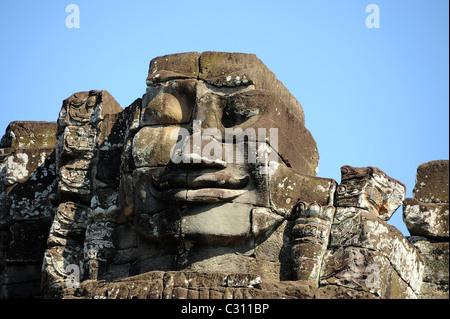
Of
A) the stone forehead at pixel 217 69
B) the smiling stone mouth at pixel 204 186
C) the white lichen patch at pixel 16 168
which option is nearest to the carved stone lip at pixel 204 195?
the smiling stone mouth at pixel 204 186

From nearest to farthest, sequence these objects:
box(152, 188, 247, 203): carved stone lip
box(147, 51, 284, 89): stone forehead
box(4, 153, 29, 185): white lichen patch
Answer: box(152, 188, 247, 203): carved stone lip → box(147, 51, 284, 89): stone forehead → box(4, 153, 29, 185): white lichen patch

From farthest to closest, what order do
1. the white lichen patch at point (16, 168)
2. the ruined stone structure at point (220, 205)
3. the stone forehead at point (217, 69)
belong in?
Answer: the white lichen patch at point (16, 168) → the stone forehead at point (217, 69) → the ruined stone structure at point (220, 205)

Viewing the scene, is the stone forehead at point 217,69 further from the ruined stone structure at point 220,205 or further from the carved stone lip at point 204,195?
the carved stone lip at point 204,195

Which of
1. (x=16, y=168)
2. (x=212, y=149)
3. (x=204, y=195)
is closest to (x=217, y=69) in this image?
(x=212, y=149)

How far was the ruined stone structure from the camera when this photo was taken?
460 inches

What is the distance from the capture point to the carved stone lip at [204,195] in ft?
39.3

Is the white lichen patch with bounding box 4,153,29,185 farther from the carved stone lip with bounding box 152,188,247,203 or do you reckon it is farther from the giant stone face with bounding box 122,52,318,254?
the carved stone lip with bounding box 152,188,247,203

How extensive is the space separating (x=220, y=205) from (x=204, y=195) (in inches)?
7.6

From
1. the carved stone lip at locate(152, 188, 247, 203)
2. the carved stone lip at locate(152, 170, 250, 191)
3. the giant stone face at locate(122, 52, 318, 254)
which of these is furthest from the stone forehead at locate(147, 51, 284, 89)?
the carved stone lip at locate(152, 188, 247, 203)

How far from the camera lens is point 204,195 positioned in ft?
39.4

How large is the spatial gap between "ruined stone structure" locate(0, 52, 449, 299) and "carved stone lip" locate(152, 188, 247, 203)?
0.01 metres

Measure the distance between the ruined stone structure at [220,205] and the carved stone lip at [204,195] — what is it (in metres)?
0.01

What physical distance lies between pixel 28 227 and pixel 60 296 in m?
2.00

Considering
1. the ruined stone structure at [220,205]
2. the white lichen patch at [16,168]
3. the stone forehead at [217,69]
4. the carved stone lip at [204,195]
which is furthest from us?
the white lichen patch at [16,168]
